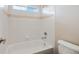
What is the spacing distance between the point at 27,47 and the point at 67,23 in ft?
1.46

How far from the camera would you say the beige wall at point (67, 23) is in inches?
40.0

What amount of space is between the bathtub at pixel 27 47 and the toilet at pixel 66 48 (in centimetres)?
10

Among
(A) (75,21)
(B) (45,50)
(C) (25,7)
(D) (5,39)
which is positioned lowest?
(B) (45,50)

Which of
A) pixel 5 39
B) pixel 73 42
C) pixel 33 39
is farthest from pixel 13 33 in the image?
pixel 73 42

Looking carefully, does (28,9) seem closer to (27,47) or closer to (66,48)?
(27,47)

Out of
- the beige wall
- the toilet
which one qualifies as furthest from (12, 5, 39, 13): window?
the toilet

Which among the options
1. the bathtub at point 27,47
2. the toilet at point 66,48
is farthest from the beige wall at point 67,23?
the bathtub at point 27,47

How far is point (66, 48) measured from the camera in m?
1.02

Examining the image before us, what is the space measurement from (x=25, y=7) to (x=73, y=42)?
55 cm

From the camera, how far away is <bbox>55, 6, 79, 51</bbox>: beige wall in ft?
3.34

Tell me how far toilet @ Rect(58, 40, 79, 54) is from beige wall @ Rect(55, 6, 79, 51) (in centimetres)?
4

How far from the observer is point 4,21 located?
987 millimetres

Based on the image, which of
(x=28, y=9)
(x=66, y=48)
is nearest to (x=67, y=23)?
(x=66, y=48)
